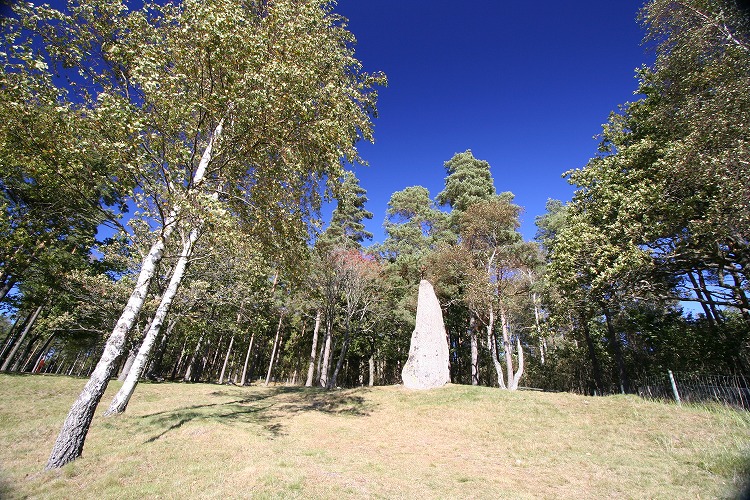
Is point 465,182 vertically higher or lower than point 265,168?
higher

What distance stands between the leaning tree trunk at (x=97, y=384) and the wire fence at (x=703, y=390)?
1728 centimetres

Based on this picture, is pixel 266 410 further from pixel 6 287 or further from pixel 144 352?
pixel 6 287

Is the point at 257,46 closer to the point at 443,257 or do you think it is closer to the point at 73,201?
the point at 73,201

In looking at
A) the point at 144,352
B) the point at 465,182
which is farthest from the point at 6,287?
the point at 465,182

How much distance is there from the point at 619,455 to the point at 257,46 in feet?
43.9

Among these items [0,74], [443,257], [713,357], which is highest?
[443,257]

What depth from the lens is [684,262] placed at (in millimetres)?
11875

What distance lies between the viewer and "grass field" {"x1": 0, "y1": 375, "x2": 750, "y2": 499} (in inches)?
205

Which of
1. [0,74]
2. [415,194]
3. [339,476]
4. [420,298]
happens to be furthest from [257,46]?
[415,194]

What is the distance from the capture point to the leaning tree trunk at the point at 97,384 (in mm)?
5531

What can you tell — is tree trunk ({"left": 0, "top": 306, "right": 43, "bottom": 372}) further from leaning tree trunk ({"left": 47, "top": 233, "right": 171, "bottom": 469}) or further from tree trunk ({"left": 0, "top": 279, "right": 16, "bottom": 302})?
leaning tree trunk ({"left": 47, "top": 233, "right": 171, "bottom": 469})

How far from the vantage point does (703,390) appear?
1110 centimetres

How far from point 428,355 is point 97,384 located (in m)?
15.2

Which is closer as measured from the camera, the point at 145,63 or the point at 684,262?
the point at 145,63
